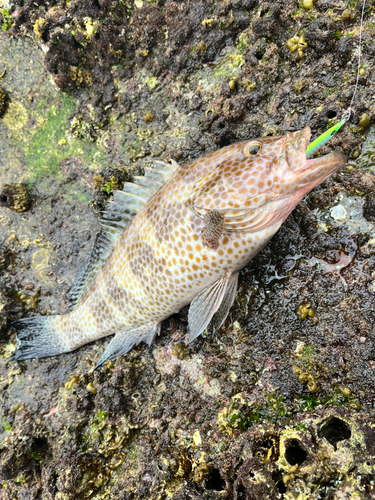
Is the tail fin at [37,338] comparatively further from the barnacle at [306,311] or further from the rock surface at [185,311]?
the barnacle at [306,311]

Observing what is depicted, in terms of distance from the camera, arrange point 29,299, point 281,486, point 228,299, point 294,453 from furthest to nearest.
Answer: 1. point 29,299
2. point 228,299
3. point 294,453
4. point 281,486

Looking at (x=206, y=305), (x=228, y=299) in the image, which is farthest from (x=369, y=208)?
(x=206, y=305)

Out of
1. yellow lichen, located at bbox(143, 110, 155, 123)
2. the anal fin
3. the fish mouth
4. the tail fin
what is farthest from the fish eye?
the tail fin

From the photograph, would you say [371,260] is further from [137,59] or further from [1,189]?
[1,189]

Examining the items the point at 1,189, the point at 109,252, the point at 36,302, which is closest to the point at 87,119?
the point at 1,189

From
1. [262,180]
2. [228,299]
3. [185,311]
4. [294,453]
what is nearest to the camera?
[294,453]

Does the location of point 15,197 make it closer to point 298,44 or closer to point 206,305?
point 206,305
